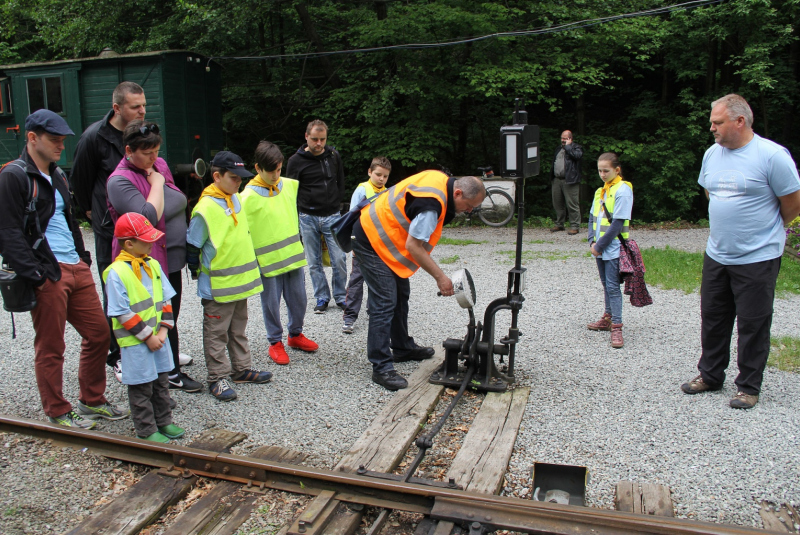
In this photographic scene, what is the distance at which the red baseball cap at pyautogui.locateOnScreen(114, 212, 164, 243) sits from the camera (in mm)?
3721

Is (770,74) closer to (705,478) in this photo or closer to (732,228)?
(732,228)

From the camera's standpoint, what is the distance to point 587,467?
3607mm

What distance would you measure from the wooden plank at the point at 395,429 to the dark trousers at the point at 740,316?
1.93 meters

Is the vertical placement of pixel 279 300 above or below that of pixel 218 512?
above

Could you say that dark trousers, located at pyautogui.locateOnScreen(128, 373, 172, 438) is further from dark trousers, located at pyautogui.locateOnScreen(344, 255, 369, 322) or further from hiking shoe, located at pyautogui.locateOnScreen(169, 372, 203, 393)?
dark trousers, located at pyautogui.locateOnScreen(344, 255, 369, 322)

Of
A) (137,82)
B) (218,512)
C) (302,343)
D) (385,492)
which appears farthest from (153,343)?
(137,82)

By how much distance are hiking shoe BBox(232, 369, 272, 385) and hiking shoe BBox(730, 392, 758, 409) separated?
329 cm

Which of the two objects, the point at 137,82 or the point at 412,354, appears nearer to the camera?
the point at 412,354

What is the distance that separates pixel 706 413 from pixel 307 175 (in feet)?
14.3

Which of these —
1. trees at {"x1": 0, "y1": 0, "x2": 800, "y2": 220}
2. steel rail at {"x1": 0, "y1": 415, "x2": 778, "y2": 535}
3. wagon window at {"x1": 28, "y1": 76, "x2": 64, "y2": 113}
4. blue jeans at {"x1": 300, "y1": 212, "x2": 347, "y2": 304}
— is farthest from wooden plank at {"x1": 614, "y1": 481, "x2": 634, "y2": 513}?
wagon window at {"x1": 28, "y1": 76, "x2": 64, "y2": 113}

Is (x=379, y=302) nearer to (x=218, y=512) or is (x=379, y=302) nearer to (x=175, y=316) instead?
(x=175, y=316)

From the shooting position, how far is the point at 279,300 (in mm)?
5383

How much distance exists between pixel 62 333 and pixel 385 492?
229 cm

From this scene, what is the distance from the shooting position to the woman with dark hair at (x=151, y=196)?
4082 millimetres
